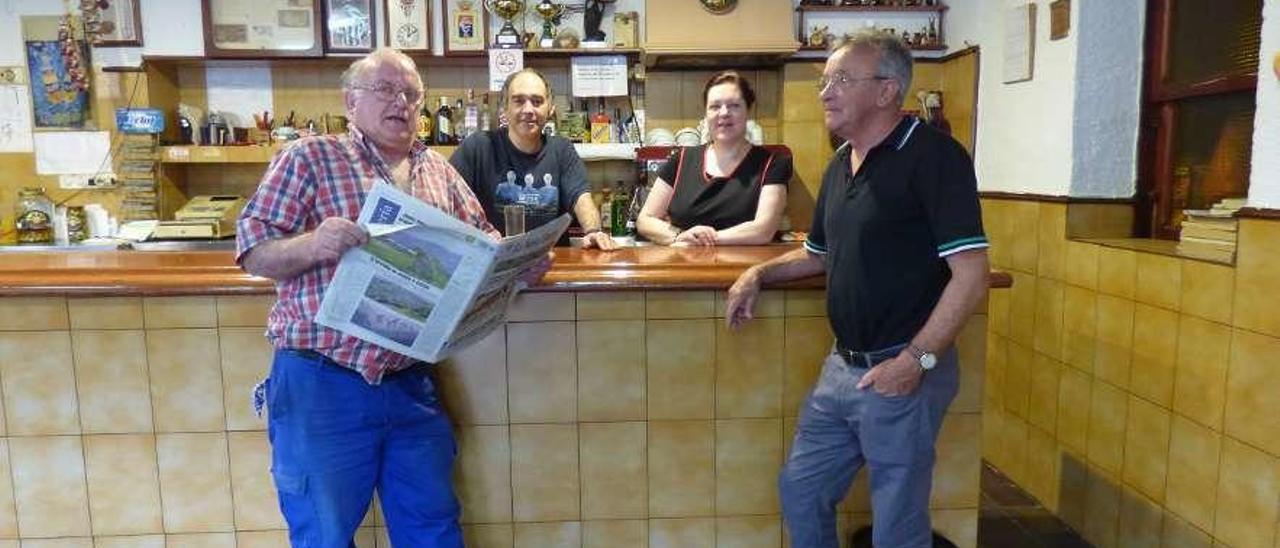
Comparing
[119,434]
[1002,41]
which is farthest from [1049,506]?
[119,434]

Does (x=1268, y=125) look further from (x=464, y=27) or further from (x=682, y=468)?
(x=464, y=27)

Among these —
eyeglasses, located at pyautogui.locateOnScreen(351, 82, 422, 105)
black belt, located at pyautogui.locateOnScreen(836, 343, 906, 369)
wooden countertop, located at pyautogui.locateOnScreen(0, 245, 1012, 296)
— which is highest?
eyeglasses, located at pyautogui.locateOnScreen(351, 82, 422, 105)

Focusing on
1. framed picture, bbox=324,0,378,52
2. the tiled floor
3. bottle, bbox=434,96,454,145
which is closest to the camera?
the tiled floor

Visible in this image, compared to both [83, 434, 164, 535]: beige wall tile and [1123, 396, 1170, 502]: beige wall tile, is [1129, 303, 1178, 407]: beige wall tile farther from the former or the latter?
[83, 434, 164, 535]: beige wall tile

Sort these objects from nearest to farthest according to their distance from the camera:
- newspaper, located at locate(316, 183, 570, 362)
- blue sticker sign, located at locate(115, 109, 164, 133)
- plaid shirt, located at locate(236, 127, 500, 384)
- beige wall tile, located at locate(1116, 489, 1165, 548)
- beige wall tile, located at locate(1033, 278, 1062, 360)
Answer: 1. newspaper, located at locate(316, 183, 570, 362)
2. plaid shirt, located at locate(236, 127, 500, 384)
3. beige wall tile, located at locate(1116, 489, 1165, 548)
4. beige wall tile, located at locate(1033, 278, 1062, 360)
5. blue sticker sign, located at locate(115, 109, 164, 133)

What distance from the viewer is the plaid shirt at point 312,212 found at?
149cm

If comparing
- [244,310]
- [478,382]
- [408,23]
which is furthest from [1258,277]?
[408,23]

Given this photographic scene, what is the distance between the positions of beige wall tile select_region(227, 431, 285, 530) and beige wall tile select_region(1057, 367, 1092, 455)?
2.57m

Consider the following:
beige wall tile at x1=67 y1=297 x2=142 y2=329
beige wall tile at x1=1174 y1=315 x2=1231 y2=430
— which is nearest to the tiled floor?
beige wall tile at x1=1174 y1=315 x2=1231 y2=430

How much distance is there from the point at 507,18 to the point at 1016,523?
10.9 ft

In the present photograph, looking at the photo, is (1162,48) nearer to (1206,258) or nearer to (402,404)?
(1206,258)

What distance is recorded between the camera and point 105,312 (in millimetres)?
1920

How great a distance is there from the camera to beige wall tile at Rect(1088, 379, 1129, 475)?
269 cm

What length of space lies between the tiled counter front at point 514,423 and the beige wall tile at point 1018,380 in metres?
1.29
